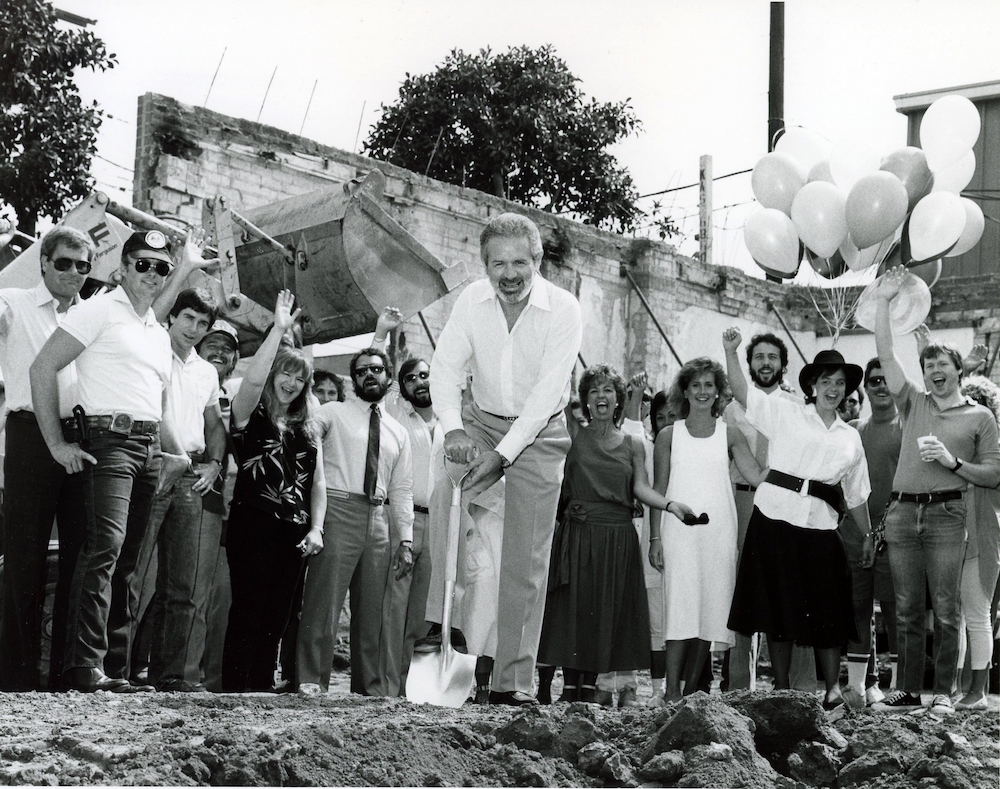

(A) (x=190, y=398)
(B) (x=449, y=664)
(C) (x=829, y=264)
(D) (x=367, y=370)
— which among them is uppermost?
(C) (x=829, y=264)

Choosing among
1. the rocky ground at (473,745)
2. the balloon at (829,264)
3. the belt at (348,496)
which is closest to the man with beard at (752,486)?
the rocky ground at (473,745)

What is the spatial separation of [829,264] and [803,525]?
Result: 8.99 feet

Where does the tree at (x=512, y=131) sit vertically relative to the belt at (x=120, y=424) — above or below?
above

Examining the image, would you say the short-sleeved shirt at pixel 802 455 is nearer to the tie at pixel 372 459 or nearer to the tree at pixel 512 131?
the tie at pixel 372 459

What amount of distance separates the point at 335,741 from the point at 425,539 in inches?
119

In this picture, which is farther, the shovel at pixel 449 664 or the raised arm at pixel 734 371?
the raised arm at pixel 734 371

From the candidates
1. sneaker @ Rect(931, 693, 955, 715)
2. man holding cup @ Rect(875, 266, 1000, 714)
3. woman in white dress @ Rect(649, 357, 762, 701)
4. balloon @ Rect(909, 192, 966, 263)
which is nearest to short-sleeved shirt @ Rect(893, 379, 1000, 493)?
man holding cup @ Rect(875, 266, 1000, 714)

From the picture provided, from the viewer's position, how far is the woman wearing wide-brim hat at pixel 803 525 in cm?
551

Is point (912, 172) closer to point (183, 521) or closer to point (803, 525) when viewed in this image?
point (803, 525)

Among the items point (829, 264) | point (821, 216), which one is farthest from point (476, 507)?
point (829, 264)

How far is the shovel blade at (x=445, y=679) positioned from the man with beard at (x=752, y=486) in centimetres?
170

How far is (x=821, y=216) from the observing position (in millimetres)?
7402

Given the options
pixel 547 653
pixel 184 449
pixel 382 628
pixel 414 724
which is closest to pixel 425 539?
pixel 382 628

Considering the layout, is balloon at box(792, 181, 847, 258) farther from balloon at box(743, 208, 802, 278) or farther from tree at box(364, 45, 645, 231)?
tree at box(364, 45, 645, 231)
